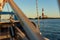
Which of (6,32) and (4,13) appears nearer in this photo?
(6,32)

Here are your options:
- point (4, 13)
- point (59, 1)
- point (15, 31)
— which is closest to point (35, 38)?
point (59, 1)

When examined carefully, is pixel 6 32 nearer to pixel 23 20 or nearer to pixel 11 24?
pixel 11 24

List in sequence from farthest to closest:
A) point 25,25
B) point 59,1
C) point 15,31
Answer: point 15,31 < point 25,25 < point 59,1

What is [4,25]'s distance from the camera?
9336mm

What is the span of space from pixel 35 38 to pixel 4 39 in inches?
273

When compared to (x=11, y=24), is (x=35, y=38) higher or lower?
higher

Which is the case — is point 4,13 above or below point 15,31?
above

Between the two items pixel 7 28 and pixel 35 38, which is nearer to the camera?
pixel 35 38

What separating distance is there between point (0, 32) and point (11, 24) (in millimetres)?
667

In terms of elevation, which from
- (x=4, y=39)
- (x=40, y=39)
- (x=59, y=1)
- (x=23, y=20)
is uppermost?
(x=59, y=1)

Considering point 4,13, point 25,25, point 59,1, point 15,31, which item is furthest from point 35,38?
point 4,13

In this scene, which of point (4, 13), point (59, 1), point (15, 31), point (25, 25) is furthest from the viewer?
point (4, 13)

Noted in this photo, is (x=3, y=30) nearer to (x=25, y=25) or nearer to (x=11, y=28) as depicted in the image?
(x=11, y=28)

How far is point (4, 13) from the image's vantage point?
11.1 m
